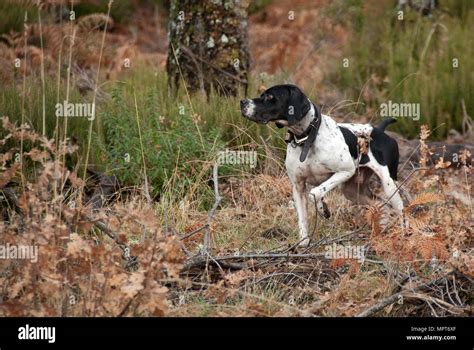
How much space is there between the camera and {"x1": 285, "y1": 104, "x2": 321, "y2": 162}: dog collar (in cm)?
641

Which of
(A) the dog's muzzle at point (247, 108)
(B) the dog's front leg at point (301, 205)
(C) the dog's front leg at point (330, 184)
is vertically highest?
(A) the dog's muzzle at point (247, 108)

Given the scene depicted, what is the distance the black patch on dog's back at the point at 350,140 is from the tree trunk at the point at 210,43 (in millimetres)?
2051

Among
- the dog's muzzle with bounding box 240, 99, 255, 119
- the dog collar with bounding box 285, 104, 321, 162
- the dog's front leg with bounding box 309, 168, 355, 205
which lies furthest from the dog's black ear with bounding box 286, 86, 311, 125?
the dog's front leg with bounding box 309, 168, 355, 205

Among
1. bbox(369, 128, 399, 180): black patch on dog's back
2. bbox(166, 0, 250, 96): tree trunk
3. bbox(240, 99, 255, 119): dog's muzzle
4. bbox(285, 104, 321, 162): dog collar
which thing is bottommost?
bbox(369, 128, 399, 180): black patch on dog's back

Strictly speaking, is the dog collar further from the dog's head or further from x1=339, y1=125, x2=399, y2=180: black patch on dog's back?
x1=339, y1=125, x2=399, y2=180: black patch on dog's back

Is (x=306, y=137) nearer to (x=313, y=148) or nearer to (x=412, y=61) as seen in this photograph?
(x=313, y=148)

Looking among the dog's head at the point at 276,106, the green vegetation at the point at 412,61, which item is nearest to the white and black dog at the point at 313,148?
the dog's head at the point at 276,106

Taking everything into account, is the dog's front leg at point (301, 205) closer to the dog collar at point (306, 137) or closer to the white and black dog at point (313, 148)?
the white and black dog at point (313, 148)

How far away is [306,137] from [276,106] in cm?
30

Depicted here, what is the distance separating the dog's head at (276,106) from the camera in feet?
20.7

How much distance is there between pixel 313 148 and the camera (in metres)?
6.52

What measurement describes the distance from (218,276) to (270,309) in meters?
0.69

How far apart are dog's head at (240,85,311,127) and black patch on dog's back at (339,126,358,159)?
501 millimetres
